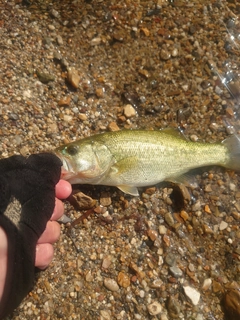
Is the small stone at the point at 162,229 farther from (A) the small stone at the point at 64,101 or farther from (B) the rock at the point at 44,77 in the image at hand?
(B) the rock at the point at 44,77

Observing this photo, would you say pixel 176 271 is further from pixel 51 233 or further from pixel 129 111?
pixel 129 111

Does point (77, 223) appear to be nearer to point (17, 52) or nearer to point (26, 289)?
point (26, 289)

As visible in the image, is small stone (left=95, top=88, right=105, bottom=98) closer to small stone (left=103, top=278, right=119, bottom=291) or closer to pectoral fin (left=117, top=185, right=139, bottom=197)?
pectoral fin (left=117, top=185, right=139, bottom=197)

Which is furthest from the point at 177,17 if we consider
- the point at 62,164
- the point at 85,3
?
the point at 62,164

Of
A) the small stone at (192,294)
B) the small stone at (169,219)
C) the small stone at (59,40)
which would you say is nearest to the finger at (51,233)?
the small stone at (169,219)

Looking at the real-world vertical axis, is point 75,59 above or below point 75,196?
above

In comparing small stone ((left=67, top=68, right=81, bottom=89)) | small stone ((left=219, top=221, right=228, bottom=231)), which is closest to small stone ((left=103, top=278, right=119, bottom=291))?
small stone ((left=219, top=221, right=228, bottom=231))
